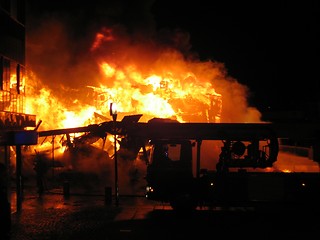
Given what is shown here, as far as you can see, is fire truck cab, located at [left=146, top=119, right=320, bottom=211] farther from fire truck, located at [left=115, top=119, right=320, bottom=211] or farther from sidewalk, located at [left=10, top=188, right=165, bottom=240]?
sidewalk, located at [left=10, top=188, right=165, bottom=240]

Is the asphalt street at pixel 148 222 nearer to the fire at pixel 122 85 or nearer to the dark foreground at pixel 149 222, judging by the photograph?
the dark foreground at pixel 149 222

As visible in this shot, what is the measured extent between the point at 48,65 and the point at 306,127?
2158cm

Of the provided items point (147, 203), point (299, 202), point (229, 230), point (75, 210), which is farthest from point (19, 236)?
point (299, 202)

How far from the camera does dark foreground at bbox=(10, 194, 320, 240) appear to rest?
1222 centimetres

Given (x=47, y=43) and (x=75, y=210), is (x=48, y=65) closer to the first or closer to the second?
(x=47, y=43)

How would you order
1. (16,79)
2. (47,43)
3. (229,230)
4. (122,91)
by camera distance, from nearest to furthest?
(229,230) < (16,79) < (122,91) < (47,43)

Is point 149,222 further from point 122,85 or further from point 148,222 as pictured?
point 122,85

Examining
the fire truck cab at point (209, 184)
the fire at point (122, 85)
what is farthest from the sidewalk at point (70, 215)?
the fire at point (122, 85)

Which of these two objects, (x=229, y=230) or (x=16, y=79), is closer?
(x=229, y=230)

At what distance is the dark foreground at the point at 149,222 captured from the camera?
1222 cm

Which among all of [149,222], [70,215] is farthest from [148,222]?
[70,215]

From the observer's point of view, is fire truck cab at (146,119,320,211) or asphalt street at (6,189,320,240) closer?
asphalt street at (6,189,320,240)

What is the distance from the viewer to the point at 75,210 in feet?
53.7

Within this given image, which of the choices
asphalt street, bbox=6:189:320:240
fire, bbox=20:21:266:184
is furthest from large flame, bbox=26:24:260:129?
asphalt street, bbox=6:189:320:240
